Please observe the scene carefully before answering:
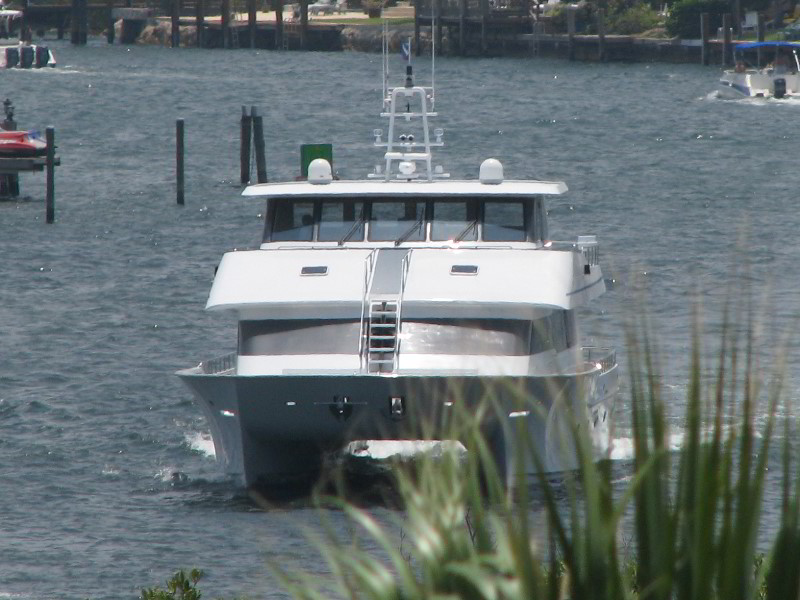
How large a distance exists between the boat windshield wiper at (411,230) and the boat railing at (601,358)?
2.92 m

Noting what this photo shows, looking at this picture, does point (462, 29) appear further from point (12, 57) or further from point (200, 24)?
point (12, 57)

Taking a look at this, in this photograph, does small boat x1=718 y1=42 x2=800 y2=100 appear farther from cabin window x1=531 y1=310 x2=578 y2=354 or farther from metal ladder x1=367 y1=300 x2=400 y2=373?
metal ladder x1=367 y1=300 x2=400 y2=373

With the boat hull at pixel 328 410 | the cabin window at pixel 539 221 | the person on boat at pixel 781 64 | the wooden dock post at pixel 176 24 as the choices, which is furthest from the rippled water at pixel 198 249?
the wooden dock post at pixel 176 24

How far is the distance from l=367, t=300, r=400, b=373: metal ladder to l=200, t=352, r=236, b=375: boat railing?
2.30 meters

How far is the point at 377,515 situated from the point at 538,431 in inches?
80.9

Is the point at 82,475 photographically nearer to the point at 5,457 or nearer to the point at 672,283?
the point at 5,457

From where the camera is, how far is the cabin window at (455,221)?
20328mm

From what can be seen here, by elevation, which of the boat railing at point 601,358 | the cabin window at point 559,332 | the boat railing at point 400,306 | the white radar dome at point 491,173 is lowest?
the boat railing at point 601,358

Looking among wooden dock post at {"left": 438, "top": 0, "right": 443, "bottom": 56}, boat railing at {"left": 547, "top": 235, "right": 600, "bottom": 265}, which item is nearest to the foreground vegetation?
boat railing at {"left": 547, "top": 235, "right": 600, "bottom": 265}

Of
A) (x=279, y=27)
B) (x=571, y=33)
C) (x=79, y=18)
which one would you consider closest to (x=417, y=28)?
(x=571, y=33)

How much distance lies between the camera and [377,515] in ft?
61.1

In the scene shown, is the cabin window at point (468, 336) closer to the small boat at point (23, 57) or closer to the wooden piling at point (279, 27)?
the small boat at point (23, 57)

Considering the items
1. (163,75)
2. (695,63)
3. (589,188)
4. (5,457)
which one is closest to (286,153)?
(589,188)

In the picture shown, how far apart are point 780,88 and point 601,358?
73.9 meters
